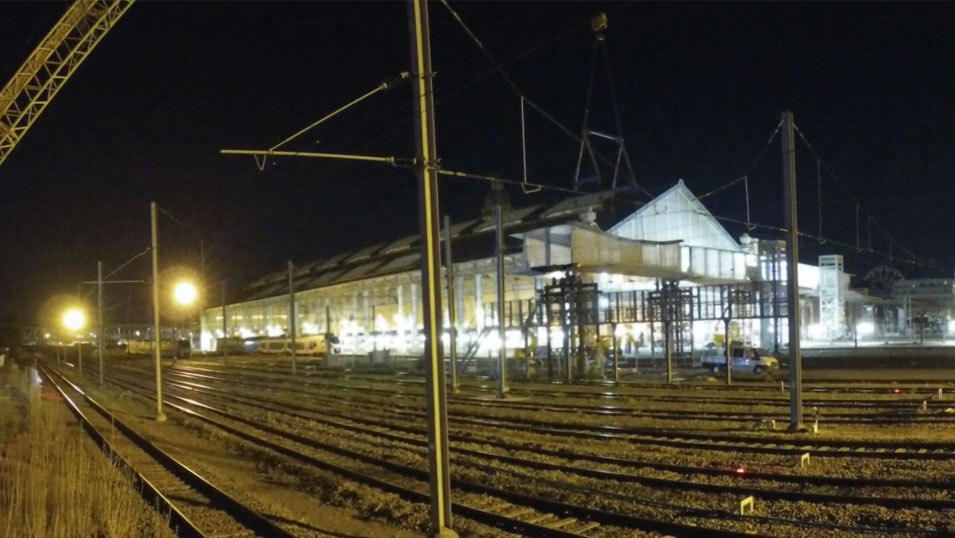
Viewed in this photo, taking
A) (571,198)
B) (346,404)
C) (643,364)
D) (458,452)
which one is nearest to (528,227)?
(571,198)

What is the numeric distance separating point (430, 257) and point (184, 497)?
7466mm

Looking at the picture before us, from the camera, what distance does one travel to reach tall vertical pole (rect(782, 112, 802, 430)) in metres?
16.6

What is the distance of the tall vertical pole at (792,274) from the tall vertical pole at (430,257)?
1013 centimetres

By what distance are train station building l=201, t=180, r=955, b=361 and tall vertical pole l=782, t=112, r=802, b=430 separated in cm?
1054

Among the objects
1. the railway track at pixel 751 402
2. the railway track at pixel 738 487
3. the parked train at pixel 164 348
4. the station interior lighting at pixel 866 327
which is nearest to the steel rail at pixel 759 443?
the railway track at pixel 738 487

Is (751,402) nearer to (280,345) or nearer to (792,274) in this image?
(792,274)

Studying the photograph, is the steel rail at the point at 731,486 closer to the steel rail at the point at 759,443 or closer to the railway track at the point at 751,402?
the steel rail at the point at 759,443

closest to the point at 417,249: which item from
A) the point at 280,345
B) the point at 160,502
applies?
the point at 280,345

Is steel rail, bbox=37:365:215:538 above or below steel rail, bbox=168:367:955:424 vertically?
above

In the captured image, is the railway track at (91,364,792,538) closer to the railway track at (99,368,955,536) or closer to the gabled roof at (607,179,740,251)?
the railway track at (99,368,955,536)

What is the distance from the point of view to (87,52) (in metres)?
30.4

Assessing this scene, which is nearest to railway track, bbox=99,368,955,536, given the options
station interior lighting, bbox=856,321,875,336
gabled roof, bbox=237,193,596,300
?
gabled roof, bbox=237,193,596,300

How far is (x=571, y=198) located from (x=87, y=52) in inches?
1428

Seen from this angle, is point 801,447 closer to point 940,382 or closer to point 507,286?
point 940,382
